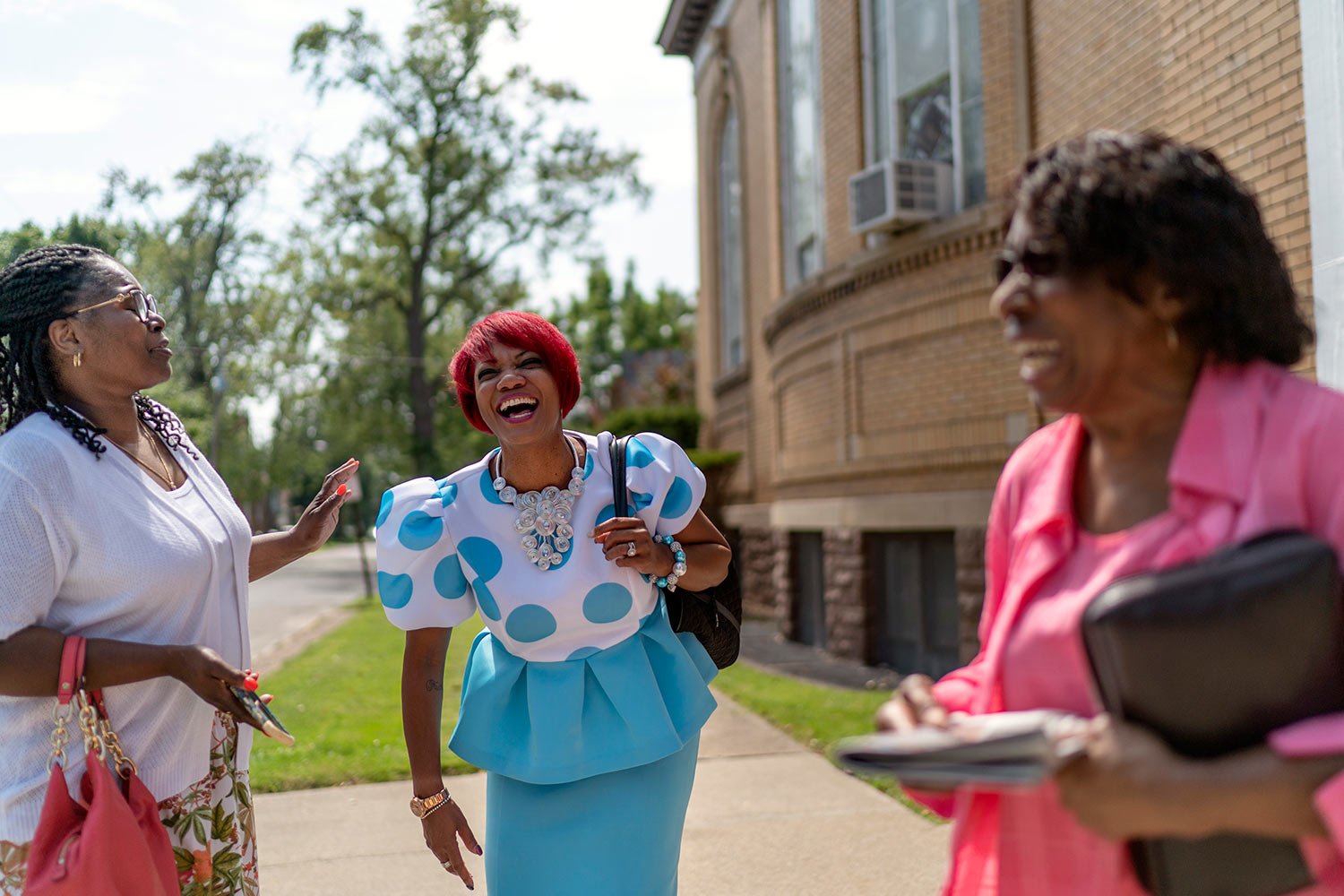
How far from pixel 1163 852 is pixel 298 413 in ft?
156

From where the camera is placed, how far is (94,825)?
2439mm

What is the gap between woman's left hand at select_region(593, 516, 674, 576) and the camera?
296 cm

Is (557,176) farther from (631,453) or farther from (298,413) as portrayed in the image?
(631,453)

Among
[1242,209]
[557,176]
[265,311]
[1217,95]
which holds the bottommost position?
[1242,209]

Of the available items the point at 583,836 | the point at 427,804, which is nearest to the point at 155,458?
the point at 427,804

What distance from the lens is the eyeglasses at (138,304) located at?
9.28 ft

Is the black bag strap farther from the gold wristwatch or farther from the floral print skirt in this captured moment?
the floral print skirt

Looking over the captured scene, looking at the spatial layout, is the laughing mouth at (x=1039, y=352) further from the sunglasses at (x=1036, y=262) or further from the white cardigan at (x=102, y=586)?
the white cardigan at (x=102, y=586)

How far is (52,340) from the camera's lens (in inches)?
110

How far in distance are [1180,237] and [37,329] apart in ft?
8.15

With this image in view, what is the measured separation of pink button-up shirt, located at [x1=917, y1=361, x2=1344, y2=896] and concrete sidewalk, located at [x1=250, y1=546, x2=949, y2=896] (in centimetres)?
329

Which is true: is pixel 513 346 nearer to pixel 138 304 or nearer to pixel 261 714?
pixel 138 304

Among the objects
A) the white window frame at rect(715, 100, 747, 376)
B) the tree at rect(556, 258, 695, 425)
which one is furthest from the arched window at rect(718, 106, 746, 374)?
the tree at rect(556, 258, 695, 425)

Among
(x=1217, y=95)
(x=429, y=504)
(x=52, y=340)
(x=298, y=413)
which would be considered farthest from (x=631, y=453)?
(x=298, y=413)
